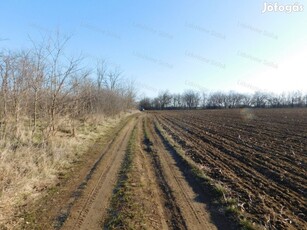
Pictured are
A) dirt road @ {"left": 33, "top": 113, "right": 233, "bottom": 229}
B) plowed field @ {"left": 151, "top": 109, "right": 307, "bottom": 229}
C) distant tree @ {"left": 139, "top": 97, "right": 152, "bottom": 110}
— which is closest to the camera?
dirt road @ {"left": 33, "top": 113, "right": 233, "bottom": 229}

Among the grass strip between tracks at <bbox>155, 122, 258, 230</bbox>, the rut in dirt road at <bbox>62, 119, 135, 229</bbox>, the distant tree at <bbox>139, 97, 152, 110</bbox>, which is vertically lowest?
the rut in dirt road at <bbox>62, 119, 135, 229</bbox>

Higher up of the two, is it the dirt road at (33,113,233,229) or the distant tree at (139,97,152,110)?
the distant tree at (139,97,152,110)

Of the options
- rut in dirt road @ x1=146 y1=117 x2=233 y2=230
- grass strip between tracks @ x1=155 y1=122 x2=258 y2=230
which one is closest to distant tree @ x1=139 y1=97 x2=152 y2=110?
grass strip between tracks @ x1=155 y1=122 x2=258 y2=230

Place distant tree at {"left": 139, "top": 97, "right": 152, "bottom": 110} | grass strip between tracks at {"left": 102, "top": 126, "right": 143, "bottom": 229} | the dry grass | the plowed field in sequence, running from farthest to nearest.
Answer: distant tree at {"left": 139, "top": 97, "right": 152, "bottom": 110}, the dry grass, the plowed field, grass strip between tracks at {"left": 102, "top": 126, "right": 143, "bottom": 229}

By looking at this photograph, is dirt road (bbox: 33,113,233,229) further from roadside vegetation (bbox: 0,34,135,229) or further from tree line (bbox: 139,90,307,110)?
tree line (bbox: 139,90,307,110)

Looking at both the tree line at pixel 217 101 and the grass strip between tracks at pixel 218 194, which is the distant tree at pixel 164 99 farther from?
the grass strip between tracks at pixel 218 194

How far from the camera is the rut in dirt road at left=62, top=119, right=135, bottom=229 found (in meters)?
5.02

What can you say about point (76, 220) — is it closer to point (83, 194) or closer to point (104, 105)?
point (83, 194)

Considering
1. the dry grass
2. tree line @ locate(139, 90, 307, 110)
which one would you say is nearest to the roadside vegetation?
the dry grass

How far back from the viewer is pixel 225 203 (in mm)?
6012

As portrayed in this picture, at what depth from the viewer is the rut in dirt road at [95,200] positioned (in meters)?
5.02

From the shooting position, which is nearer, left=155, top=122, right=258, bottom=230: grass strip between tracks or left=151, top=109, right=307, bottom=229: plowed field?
left=155, top=122, right=258, bottom=230: grass strip between tracks

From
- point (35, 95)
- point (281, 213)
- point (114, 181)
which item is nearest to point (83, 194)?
point (114, 181)

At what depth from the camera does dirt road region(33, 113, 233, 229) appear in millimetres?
5020
